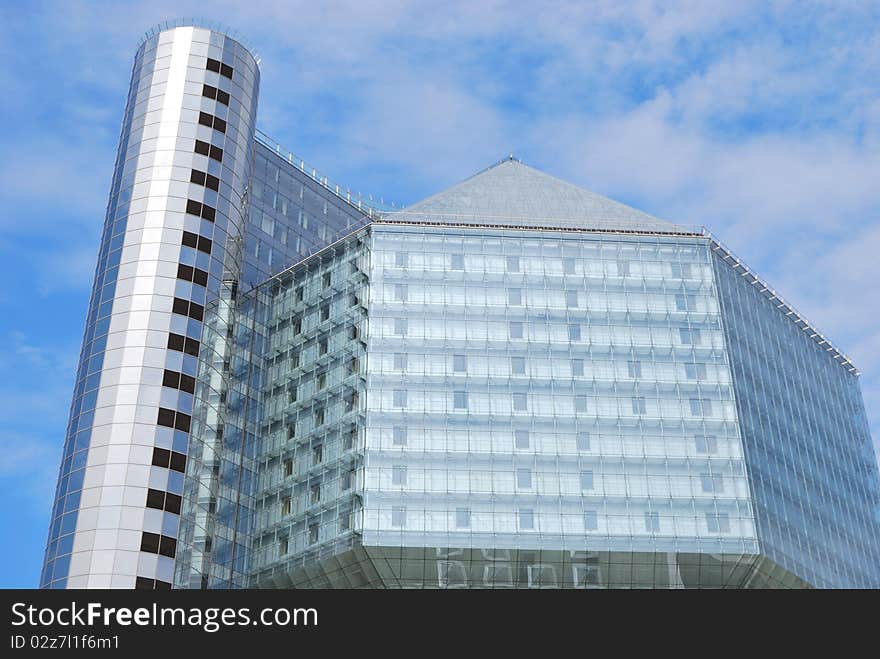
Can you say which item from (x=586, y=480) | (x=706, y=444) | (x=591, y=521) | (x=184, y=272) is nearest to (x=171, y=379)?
(x=184, y=272)

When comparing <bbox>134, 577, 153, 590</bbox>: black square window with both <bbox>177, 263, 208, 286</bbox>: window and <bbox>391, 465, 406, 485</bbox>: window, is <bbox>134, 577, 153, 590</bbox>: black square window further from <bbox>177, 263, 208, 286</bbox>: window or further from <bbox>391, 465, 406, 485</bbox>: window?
<bbox>177, 263, 208, 286</bbox>: window

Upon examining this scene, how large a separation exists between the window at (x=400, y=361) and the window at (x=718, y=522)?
71.0 ft

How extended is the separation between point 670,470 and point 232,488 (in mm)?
29169

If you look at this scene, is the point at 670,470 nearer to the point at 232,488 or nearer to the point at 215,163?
the point at 232,488

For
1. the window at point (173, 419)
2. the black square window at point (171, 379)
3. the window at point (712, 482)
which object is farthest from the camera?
the black square window at point (171, 379)

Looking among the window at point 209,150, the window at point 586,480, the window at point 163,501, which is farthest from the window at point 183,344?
the window at point 586,480

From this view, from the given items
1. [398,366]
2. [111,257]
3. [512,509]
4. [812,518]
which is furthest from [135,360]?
[812,518]

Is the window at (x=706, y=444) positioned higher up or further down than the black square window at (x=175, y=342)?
further down

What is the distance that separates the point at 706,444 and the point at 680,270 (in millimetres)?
13597

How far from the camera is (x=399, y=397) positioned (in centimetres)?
8031

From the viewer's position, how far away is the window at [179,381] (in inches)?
3098

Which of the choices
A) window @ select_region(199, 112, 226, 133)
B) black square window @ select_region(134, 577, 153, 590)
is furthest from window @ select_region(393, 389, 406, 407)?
window @ select_region(199, 112, 226, 133)

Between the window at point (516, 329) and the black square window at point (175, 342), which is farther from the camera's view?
the window at point (516, 329)

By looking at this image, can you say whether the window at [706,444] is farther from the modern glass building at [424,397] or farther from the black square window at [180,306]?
the black square window at [180,306]
